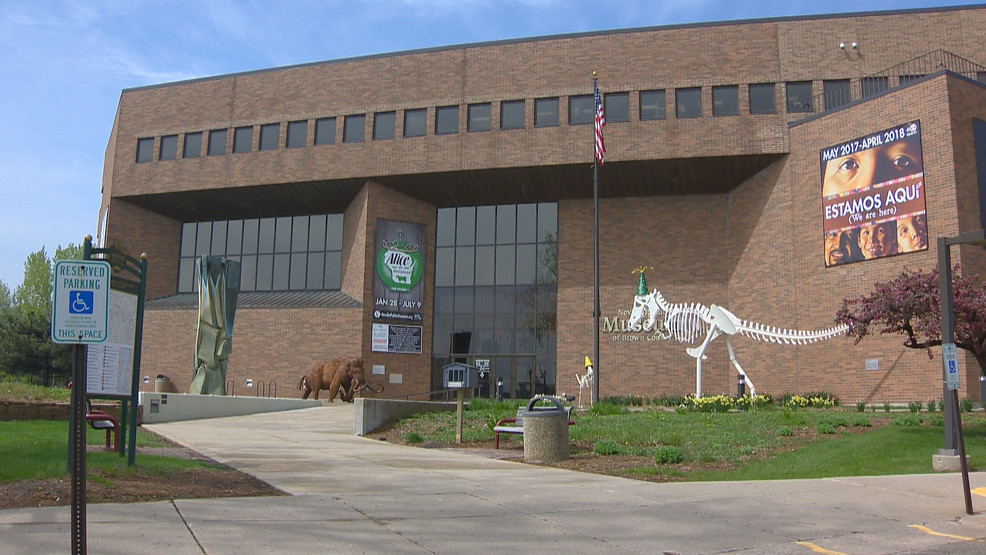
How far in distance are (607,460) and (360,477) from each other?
15.2 ft

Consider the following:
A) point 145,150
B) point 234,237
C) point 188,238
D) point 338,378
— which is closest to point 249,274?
point 234,237

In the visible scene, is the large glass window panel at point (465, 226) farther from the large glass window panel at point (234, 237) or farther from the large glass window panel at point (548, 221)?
the large glass window panel at point (234, 237)

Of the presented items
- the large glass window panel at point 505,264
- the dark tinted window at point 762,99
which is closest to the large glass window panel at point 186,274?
the large glass window panel at point 505,264

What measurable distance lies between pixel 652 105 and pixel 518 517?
2925 cm

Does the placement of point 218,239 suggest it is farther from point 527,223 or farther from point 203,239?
point 527,223

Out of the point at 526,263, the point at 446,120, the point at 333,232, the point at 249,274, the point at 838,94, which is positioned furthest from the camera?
the point at 249,274

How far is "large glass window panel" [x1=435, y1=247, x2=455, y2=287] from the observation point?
4006 cm

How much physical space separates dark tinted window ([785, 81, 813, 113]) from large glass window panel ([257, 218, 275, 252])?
25797mm

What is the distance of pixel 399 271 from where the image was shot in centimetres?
3806

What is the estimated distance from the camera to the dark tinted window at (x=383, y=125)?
3747cm

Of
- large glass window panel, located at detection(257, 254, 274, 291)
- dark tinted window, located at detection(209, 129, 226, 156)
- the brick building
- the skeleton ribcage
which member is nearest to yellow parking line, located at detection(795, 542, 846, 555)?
the skeleton ribcage

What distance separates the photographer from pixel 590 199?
37.7 metres

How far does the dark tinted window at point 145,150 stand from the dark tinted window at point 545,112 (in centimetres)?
1968

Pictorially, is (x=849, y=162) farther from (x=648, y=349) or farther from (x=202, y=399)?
(x=202, y=399)
